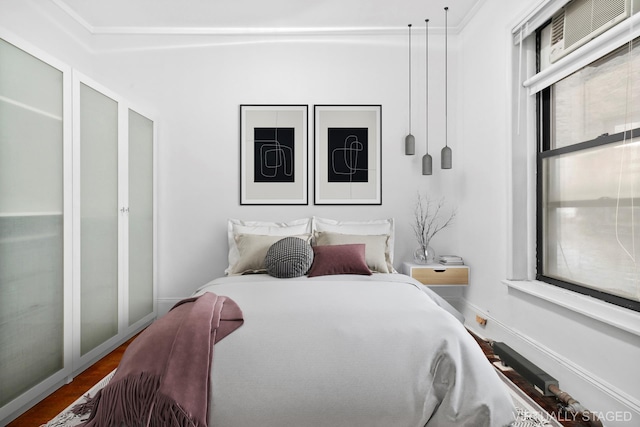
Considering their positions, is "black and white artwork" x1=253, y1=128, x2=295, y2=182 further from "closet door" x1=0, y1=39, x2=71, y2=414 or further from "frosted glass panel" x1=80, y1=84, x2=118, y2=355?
"closet door" x1=0, y1=39, x2=71, y2=414

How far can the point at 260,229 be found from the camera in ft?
11.0

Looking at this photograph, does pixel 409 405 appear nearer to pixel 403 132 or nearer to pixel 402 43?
pixel 403 132

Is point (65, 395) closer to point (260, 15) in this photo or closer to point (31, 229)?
point (31, 229)

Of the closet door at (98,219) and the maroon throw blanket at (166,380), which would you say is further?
the closet door at (98,219)

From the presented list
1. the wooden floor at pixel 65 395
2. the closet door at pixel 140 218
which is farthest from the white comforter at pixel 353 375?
the closet door at pixel 140 218

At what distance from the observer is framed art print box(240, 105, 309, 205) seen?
364 centimetres

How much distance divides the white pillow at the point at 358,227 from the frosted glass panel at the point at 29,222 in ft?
6.37

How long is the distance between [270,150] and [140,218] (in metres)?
1.33

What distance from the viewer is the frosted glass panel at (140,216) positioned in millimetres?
3137

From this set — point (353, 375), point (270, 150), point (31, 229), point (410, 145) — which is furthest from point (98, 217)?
point (410, 145)

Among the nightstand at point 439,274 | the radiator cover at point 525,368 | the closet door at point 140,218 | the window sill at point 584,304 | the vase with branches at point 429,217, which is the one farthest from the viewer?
the vase with branches at point 429,217

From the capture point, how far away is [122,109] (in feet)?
9.72

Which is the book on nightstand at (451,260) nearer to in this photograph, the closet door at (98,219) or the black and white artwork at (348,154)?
the black and white artwork at (348,154)

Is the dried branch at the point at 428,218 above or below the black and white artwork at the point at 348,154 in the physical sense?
below
